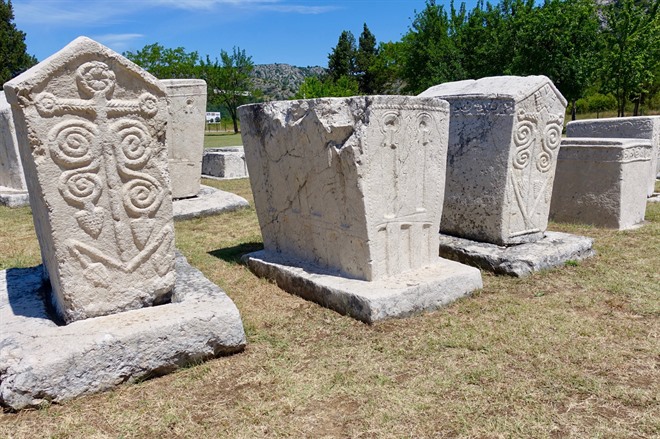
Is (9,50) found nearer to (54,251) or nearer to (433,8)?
(433,8)

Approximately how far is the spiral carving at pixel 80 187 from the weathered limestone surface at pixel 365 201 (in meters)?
1.54

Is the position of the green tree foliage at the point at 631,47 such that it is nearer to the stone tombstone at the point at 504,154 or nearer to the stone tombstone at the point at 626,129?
the stone tombstone at the point at 626,129

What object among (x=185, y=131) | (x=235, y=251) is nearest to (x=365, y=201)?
(x=235, y=251)

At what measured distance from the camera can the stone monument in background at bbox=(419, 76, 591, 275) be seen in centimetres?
418

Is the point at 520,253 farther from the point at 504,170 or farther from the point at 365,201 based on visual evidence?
the point at 365,201

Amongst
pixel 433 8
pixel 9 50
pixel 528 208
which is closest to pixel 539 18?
pixel 433 8

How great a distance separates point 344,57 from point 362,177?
42.5m

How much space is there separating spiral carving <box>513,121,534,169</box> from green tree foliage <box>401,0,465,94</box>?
21.0 meters

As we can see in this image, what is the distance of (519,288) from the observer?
3836mm

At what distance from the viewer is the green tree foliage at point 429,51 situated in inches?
961

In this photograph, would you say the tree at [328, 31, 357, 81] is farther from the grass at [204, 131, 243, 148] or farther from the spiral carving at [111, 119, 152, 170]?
the spiral carving at [111, 119, 152, 170]

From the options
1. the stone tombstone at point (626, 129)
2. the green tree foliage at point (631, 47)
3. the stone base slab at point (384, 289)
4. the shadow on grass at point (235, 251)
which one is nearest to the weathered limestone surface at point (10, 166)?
the shadow on grass at point (235, 251)

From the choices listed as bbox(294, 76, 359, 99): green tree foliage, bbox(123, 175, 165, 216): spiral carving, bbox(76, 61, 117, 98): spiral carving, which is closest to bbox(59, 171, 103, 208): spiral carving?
bbox(123, 175, 165, 216): spiral carving

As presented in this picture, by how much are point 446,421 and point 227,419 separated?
0.96 meters
